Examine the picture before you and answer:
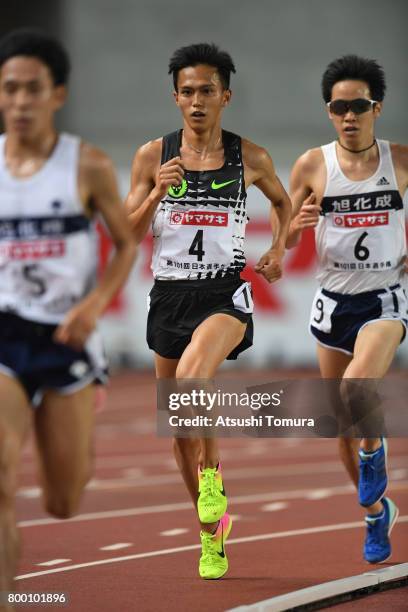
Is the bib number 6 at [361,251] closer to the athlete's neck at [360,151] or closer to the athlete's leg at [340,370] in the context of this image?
the athlete's neck at [360,151]

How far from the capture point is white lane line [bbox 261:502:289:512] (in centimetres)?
1060

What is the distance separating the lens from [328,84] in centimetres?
722

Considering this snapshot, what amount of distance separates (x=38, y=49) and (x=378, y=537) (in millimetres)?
3772

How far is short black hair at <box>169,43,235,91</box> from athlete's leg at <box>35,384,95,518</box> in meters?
2.44

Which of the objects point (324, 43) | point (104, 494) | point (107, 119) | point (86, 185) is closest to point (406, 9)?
point (324, 43)

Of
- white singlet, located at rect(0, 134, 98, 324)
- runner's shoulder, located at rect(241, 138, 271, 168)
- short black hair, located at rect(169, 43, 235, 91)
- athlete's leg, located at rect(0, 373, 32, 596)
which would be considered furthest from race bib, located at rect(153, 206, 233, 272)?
athlete's leg, located at rect(0, 373, 32, 596)

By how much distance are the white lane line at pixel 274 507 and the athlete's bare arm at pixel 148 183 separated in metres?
4.42

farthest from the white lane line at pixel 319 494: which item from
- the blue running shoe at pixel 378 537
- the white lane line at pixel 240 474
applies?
the blue running shoe at pixel 378 537

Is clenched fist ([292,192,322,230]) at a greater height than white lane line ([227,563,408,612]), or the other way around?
clenched fist ([292,192,322,230])

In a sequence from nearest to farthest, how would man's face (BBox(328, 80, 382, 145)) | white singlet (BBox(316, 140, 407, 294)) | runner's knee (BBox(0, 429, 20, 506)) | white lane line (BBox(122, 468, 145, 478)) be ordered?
runner's knee (BBox(0, 429, 20, 506)) → man's face (BBox(328, 80, 382, 145)) → white singlet (BBox(316, 140, 407, 294)) → white lane line (BBox(122, 468, 145, 478))

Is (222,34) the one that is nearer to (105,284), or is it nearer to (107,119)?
(107,119)

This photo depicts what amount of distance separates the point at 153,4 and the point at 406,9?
15.1 ft

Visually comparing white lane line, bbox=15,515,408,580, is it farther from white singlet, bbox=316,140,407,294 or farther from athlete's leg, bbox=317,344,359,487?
white singlet, bbox=316,140,407,294

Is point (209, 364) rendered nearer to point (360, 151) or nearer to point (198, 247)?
point (198, 247)
